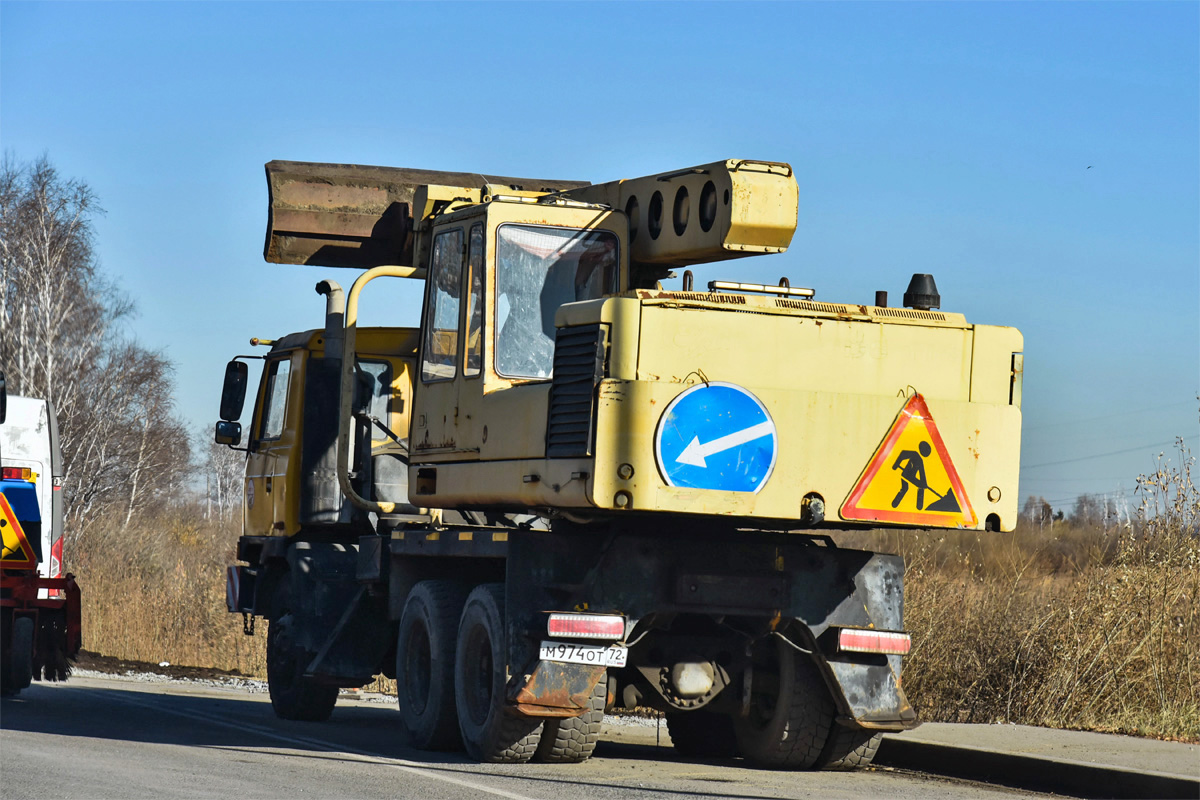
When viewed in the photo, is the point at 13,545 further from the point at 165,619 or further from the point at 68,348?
the point at 68,348

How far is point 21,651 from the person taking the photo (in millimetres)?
13922

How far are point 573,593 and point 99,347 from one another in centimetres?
3307

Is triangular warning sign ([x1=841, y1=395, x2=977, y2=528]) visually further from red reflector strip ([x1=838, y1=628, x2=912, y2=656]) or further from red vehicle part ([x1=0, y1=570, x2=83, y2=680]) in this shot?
red vehicle part ([x1=0, y1=570, x2=83, y2=680])

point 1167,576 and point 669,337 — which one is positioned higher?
point 669,337

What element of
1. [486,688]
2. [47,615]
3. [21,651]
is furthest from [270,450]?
[486,688]

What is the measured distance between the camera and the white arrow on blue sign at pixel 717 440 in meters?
9.07

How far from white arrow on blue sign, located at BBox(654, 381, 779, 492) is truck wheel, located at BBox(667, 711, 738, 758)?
3.05m

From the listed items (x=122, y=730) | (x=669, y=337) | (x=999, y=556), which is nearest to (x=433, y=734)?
(x=122, y=730)

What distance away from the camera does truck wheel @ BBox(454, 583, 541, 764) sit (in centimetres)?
988

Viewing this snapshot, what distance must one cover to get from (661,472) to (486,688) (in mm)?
2182

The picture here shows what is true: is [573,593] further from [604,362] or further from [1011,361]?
[1011,361]

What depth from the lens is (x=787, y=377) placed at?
9.39 meters

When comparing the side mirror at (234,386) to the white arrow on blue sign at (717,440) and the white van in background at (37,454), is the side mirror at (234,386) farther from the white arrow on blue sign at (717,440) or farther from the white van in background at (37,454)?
the white arrow on blue sign at (717,440)

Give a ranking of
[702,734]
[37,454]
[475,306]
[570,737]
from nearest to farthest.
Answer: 1. [570,737]
2. [475,306]
3. [702,734]
4. [37,454]
